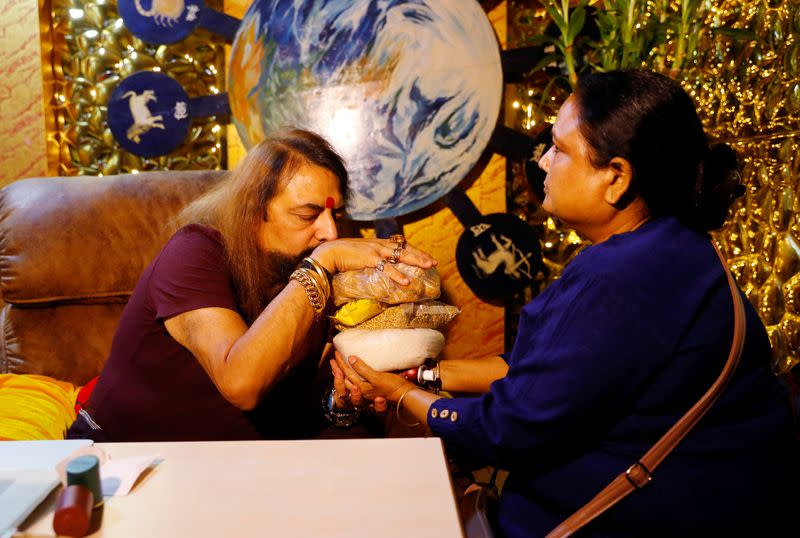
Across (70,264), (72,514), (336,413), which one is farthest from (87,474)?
(70,264)

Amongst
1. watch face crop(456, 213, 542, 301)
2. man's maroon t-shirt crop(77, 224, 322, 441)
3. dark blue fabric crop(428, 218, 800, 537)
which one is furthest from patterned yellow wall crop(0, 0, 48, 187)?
dark blue fabric crop(428, 218, 800, 537)

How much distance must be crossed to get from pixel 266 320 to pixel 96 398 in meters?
0.53

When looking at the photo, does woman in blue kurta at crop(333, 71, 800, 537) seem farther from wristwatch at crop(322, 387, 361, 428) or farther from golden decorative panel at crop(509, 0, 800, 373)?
golden decorative panel at crop(509, 0, 800, 373)

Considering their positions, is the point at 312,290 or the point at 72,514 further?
the point at 312,290

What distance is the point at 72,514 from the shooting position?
792 mm

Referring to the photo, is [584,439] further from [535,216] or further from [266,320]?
[535,216]

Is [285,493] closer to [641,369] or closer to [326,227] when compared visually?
[641,369]

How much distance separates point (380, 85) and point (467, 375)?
1322 millimetres

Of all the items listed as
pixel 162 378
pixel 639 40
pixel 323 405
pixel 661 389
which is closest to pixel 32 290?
pixel 162 378

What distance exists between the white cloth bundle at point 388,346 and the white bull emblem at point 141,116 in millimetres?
1751

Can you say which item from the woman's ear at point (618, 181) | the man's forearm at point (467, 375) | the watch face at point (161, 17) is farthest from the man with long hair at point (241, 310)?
the watch face at point (161, 17)

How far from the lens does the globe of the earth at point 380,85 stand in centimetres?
247

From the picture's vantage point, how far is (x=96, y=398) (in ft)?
5.29

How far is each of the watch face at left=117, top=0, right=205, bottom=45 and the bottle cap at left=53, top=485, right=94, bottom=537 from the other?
2256mm
